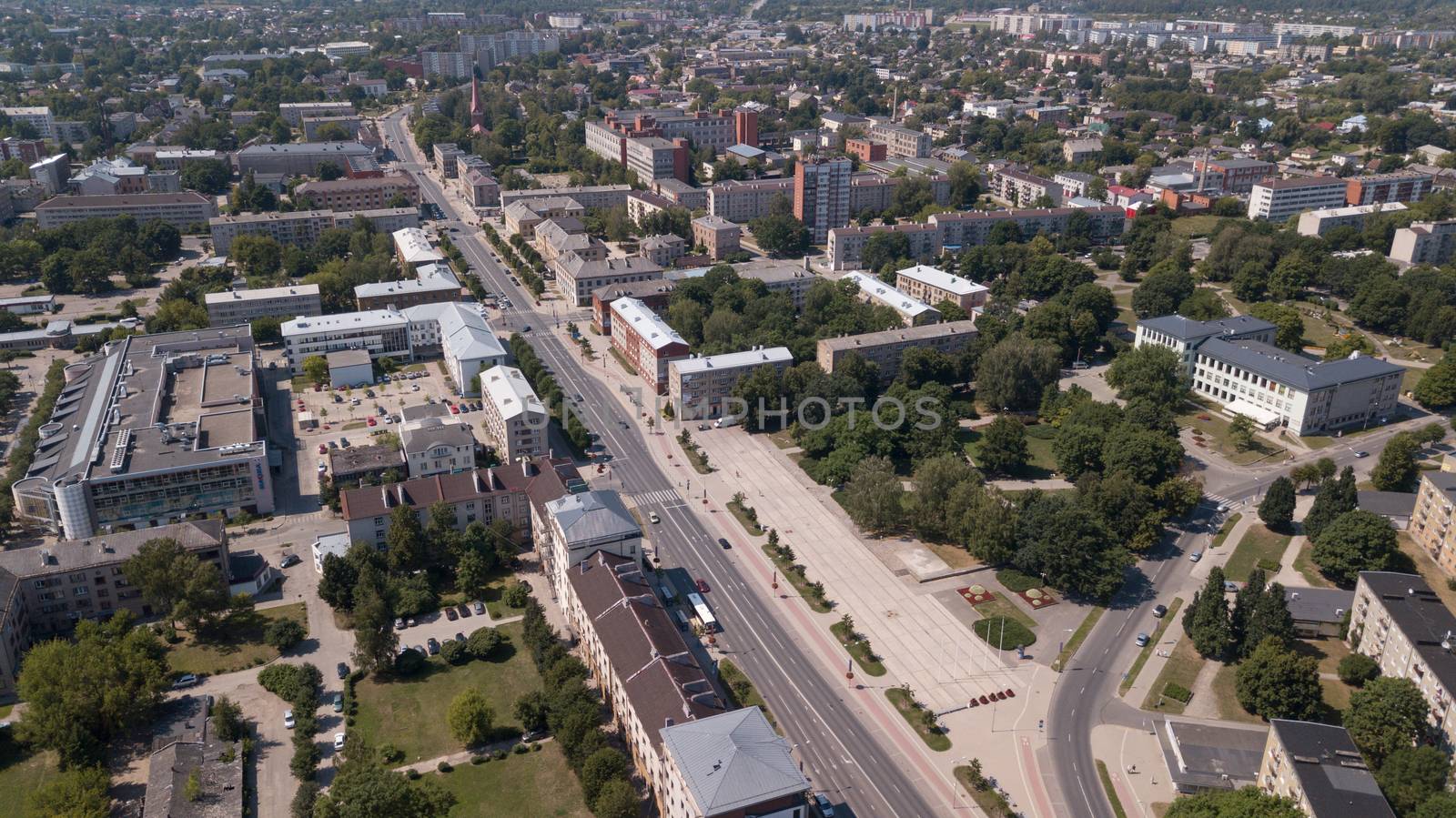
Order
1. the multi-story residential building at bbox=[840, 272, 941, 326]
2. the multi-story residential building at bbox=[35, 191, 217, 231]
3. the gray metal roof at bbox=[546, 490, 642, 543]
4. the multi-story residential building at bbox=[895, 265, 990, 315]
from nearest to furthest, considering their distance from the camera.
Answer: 1. the gray metal roof at bbox=[546, 490, 642, 543]
2. the multi-story residential building at bbox=[840, 272, 941, 326]
3. the multi-story residential building at bbox=[895, 265, 990, 315]
4. the multi-story residential building at bbox=[35, 191, 217, 231]

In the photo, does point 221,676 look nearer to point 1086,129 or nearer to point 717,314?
point 717,314

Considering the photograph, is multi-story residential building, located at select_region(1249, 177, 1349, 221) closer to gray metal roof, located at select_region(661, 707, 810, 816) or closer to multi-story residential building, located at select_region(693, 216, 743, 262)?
multi-story residential building, located at select_region(693, 216, 743, 262)

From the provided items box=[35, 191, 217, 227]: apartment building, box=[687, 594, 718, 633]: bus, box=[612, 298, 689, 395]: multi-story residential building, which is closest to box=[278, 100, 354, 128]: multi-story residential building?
box=[35, 191, 217, 227]: apartment building

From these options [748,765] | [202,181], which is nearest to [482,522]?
[748,765]

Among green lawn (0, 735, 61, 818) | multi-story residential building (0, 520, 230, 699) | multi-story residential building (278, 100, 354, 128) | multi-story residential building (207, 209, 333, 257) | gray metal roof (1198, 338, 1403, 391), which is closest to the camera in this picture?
green lawn (0, 735, 61, 818)

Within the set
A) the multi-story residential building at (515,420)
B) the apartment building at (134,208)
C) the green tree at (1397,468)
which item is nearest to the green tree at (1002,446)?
the green tree at (1397,468)

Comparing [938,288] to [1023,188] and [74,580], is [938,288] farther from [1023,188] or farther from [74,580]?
[74,580]

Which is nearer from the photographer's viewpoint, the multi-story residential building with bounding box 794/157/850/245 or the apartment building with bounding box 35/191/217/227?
the apartment building with bounding box 35/191/217/227
